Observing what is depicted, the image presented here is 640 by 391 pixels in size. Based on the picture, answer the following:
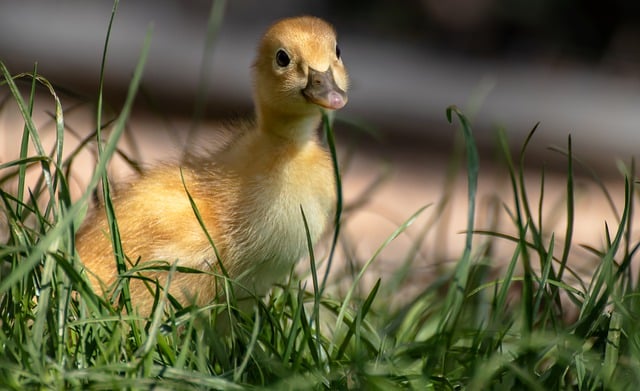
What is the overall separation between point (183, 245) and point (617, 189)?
2.93 meters

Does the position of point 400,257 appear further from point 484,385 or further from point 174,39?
point 174,39

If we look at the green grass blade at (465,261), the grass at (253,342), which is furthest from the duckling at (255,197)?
the green grass blade at (465,261)

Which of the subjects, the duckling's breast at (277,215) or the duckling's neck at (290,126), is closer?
the duckling's breast at (277,215)

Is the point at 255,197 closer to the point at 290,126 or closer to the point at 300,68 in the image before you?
the point at 290,126

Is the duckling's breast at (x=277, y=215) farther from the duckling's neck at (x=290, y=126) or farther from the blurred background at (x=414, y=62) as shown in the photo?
the blurred background at (x=414, y=62)

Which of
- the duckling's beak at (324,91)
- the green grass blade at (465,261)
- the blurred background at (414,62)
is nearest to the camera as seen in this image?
the green grass blade at (465,261)

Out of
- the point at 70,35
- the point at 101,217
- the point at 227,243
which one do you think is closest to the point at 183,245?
the point at 227,243

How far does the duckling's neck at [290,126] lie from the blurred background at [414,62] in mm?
2488

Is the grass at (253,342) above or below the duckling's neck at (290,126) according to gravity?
below

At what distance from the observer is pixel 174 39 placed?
541cm

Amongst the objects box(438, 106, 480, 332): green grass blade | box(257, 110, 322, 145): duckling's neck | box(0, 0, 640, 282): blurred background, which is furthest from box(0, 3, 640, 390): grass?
box(0, 0, 640, 282): blurred background

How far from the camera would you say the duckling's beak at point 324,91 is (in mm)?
2059

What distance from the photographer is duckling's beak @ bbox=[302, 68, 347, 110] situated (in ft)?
6.75

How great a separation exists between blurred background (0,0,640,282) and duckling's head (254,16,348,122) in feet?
8.30
